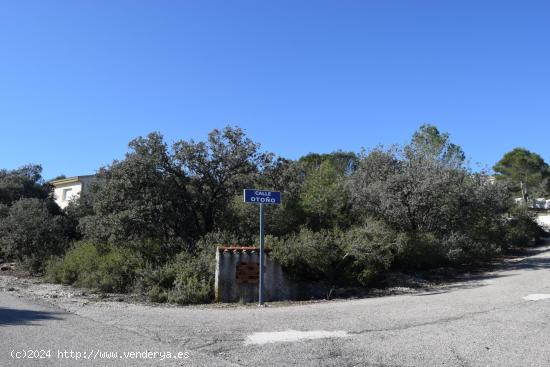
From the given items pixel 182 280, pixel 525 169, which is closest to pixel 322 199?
pixel 182 280

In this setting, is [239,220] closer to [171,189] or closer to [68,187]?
[171,189]

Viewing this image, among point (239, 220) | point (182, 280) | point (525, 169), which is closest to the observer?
point (182, 280)

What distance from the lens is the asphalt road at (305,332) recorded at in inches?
244

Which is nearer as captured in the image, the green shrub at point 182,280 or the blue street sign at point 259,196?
the blue street sign at point 259,196

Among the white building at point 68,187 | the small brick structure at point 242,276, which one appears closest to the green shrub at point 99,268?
the small brick structure at point 242,276

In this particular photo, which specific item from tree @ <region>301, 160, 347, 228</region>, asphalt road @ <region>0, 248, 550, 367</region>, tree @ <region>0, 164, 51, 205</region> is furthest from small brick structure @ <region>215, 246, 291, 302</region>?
tree @ <region>0, 164, 51, 205</region>

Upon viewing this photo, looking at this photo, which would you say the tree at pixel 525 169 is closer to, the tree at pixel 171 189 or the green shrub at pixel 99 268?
the tree at pixel 171 189

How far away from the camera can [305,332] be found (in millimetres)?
7871

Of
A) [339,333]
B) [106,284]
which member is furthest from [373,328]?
[106,284]

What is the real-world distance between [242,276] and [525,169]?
5913 centimetres

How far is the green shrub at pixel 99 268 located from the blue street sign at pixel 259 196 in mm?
4630

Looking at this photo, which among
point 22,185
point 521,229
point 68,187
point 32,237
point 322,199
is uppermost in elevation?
point 68,187

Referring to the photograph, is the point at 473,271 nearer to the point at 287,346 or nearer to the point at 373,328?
the point at 373,328

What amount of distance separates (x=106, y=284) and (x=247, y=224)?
18.0ft
